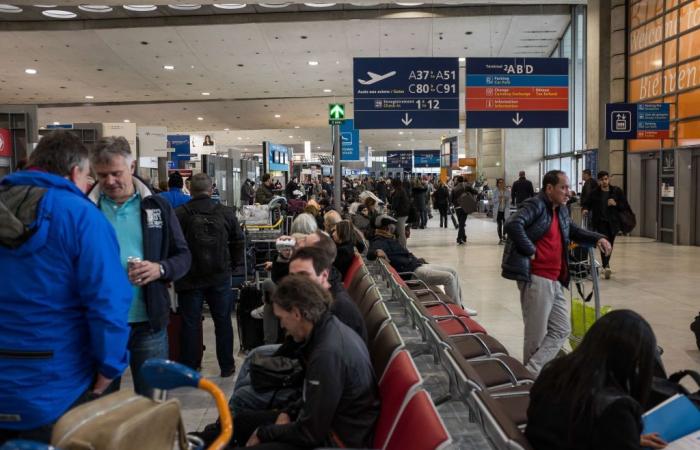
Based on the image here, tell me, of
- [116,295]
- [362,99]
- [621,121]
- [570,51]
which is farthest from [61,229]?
[570,51]

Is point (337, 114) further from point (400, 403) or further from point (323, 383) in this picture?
point (400, 403)

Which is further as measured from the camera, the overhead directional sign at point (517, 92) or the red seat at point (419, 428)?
the overhead directional sign at point (517, 92)

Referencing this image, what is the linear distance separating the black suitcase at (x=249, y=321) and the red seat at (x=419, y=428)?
→ 3570 millimetres

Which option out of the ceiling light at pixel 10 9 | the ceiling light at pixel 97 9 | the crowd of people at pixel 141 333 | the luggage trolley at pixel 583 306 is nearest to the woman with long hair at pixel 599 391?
the crowd of people at pixel 141 333

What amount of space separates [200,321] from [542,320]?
2.77 m

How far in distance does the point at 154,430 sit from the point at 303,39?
1742 centimetres

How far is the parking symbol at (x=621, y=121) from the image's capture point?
14.1 m

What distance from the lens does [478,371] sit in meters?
3.63

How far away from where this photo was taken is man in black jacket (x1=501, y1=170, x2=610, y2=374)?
15.4ft

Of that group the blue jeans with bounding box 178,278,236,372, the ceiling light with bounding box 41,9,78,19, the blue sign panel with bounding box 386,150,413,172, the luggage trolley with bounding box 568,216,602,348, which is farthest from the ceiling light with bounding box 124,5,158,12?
the blue sign panel with bounding box 386,150,413,172

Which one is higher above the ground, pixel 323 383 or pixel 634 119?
pixel 634 119

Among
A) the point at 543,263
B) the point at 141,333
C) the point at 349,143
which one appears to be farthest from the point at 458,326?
the point at 349,143

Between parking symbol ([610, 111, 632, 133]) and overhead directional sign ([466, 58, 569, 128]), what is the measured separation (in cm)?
247

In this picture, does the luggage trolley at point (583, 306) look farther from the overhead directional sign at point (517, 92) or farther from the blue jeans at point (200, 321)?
the overhead directional sign at point (517, 92)
